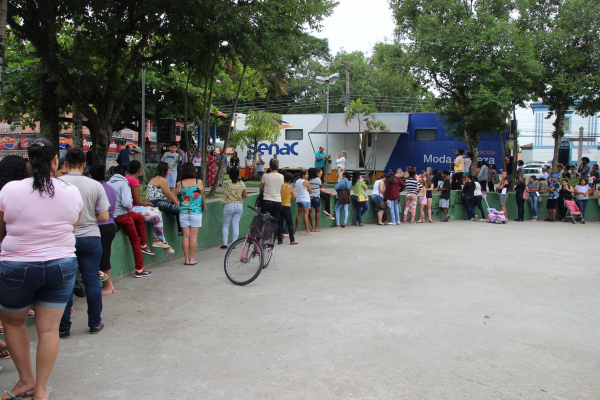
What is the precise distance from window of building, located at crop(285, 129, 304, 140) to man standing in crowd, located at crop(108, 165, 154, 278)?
18.7m

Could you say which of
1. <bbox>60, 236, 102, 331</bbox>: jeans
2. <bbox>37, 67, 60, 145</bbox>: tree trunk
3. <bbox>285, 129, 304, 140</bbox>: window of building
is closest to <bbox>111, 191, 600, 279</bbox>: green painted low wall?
<bbox>60, 236, 102, 331</bbox>: jeans

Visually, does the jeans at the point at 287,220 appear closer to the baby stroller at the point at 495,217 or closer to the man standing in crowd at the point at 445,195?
the man standing in crowd at the point at 445,195

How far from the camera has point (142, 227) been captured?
7.31m

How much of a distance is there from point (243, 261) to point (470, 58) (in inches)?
648

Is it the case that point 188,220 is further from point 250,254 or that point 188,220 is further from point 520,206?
point 520,206

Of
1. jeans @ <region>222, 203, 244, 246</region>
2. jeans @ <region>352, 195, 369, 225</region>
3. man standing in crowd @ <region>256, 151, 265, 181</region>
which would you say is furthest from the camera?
man standing in crowd @ <region>256, 151, 265, 181</region>

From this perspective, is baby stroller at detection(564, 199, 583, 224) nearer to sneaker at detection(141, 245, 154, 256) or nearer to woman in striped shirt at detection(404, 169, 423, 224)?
woman in striped shirt at detection(404, 169, 423, 224)

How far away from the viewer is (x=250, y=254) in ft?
23.6

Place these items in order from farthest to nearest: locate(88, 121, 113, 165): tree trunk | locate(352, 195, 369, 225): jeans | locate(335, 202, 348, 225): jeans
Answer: locate(352, 195, 369, 225): jeans < locate(335, 202, 348, 225): jeans < locate(88, 121, 113, 165): tree trunk

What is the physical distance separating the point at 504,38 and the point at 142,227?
57.8ft

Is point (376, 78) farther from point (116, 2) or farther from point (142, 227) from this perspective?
point (142, 227)

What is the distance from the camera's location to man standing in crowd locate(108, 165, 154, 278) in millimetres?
6508

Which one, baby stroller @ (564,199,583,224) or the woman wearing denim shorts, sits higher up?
the woman wearing denim shorts

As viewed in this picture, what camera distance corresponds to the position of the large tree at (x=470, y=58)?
19578mm
